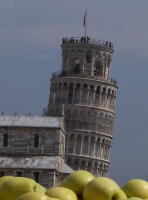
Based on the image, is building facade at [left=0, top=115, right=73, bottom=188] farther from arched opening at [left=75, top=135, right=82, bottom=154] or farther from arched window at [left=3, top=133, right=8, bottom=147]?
arched opening at [left=75, top=135, right=82, bottom=154]

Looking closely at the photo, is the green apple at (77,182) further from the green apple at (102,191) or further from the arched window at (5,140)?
the arched window at (5,140)

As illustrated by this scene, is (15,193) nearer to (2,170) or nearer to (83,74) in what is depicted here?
(2,170)

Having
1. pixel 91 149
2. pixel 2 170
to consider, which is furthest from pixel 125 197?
Result: pixel 91 149

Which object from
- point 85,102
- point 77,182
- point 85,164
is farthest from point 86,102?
point 77,182

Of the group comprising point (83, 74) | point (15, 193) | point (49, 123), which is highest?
point (83, 74)

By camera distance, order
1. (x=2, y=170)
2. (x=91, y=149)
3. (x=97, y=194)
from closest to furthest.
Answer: (x=97, y=194), (x=2, y=170), (x=91, y=149)

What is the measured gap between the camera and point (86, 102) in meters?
113

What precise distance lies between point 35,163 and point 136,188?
66.3m

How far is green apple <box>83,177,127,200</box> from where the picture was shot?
10641 millimetres

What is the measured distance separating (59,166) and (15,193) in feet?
219

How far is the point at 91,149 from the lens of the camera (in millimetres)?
111875

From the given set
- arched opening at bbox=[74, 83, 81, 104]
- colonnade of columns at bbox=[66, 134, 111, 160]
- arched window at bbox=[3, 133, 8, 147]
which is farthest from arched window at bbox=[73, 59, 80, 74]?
arched window at bbox=[3, 133, 8, 147]

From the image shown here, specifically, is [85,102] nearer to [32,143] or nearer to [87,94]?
[87,94]

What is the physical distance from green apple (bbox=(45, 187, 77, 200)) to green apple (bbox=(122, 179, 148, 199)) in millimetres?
853
